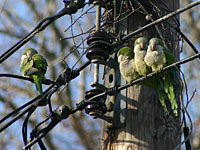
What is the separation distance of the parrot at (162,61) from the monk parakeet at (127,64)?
166 millimetres

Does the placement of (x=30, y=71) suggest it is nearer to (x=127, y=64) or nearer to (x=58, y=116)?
(x=58, y=116)

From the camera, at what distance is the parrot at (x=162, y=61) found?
15.5 ft

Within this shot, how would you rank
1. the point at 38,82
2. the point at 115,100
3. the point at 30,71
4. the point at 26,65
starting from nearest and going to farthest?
the point at 115,100 → the point at 38,82 → the point at 30,71 → the point at 26,65

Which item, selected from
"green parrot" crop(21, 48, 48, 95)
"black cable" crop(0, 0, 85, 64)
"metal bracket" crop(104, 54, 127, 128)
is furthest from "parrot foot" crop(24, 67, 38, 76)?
"metal bracket" crop(104, 54, 127, 128)

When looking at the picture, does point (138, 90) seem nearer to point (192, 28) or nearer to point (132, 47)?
point (132, 47)

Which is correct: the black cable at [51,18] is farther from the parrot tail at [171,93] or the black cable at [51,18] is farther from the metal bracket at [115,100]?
the parrot tail at [171,93]

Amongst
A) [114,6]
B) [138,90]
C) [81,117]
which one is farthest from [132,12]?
[81,117]

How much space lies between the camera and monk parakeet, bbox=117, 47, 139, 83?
477 cm

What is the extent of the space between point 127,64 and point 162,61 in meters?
0.35

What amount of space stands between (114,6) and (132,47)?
475 mm

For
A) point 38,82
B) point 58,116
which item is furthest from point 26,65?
point 58,116

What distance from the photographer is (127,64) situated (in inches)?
193

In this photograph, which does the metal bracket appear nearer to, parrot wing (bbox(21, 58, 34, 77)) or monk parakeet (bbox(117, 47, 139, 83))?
monk parakeet (bbox(117, 47, 139, 83))

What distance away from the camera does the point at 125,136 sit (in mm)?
4621
